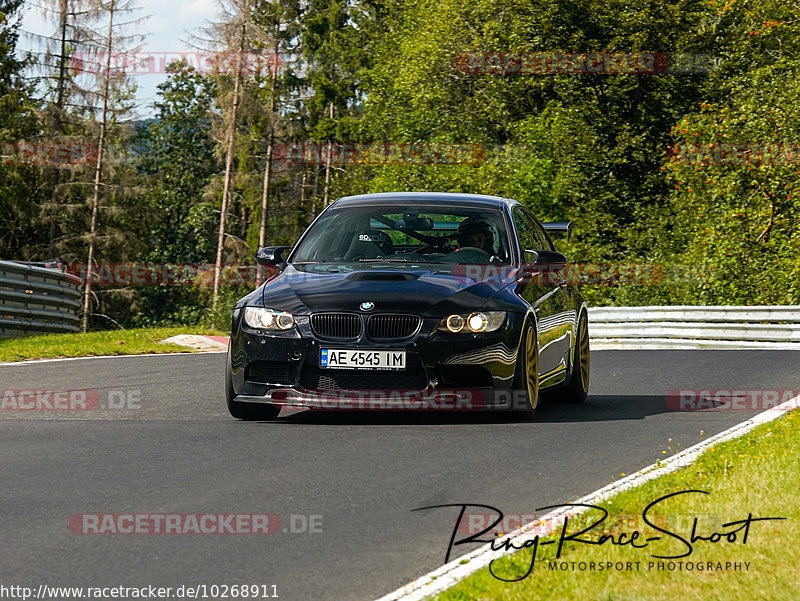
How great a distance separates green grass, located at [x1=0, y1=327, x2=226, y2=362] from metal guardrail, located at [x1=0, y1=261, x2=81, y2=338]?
4.25 ft

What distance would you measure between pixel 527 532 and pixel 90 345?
14280 mm

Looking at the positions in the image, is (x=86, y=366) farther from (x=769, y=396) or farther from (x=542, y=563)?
(x=542, y=563)

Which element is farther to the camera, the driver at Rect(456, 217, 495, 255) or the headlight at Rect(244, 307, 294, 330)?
the driver at Rect(456, 217, 495, 255)

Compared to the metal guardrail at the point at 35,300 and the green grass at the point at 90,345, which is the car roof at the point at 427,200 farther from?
the metal guardrail at the point at 35,300

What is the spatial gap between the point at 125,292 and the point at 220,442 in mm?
55407

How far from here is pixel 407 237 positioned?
33.8 feet

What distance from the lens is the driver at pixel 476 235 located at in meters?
10.1

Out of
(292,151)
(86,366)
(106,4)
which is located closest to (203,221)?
(292,151)

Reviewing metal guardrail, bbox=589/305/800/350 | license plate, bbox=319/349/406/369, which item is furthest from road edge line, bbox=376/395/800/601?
metal guardrail, bbox=589/305/800/350

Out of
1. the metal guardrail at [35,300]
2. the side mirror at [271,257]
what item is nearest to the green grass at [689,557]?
the side mirror at [271,257]

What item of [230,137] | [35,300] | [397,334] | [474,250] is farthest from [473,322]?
[230,137]

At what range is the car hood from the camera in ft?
28.8

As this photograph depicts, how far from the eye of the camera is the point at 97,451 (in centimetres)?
802

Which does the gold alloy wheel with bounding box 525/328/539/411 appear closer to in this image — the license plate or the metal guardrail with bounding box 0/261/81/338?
the license plate
